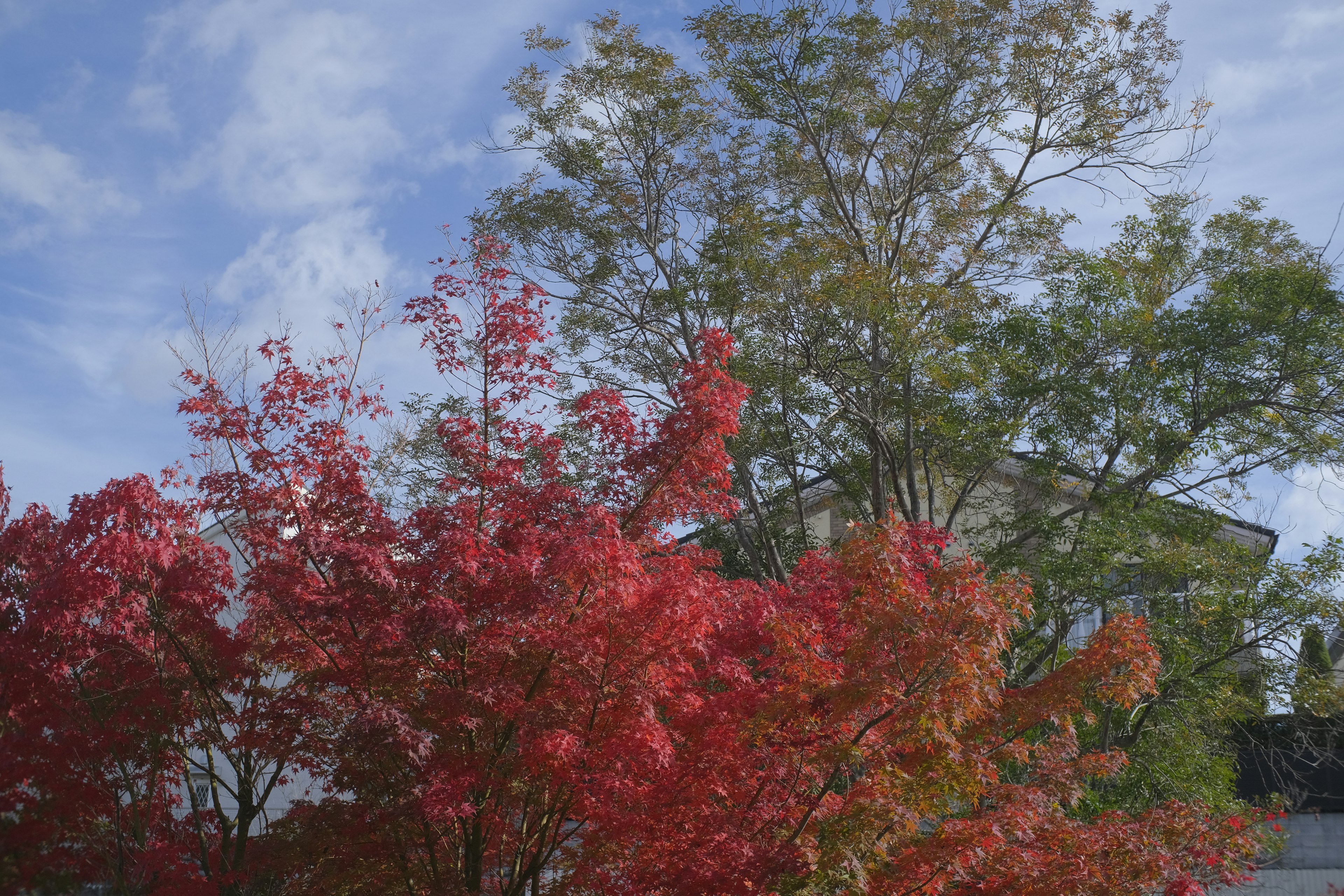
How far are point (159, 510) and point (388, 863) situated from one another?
404 centimetres

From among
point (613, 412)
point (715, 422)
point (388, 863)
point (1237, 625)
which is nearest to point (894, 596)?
point (715, 422)

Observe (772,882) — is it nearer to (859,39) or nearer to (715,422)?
(715,422)

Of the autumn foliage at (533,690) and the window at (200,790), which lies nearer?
the autumn foliage at (533,690)

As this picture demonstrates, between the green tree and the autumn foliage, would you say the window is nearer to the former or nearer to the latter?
the autumn foliage

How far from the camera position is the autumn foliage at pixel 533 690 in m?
8.03

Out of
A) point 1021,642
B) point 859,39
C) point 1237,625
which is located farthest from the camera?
point 859,39

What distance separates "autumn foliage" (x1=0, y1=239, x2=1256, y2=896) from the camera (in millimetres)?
8031

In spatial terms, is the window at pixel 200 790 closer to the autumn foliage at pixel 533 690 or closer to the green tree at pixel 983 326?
the autumn foliage at pixel 533 690

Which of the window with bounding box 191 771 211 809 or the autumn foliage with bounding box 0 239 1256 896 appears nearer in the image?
the autumn foliage with bounding box 0 239 1256 896

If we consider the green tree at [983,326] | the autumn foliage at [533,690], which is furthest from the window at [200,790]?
the green tree at [983,326]

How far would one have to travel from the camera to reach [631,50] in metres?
18.2

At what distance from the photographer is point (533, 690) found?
8.90 m

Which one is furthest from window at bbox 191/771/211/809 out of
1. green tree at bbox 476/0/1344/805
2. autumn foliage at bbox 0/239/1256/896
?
green tree at bbox 476/0/1344/805

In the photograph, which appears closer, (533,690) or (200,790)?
(533,690)
